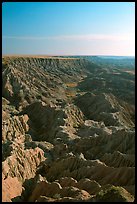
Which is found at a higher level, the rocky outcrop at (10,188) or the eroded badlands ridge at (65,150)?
the eroded badlands ridge at (65,150)

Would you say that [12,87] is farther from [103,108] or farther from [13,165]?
[13,165]

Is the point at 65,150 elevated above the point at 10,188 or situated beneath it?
elevated above

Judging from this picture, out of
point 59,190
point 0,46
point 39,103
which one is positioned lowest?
point 59,190

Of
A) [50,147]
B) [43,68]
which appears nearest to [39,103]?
[50,147]

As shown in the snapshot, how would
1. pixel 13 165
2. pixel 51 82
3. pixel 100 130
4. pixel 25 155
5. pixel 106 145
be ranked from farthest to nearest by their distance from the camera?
pixel 51 82 → pixel 100 130 → pixel 106 145 → pixel 25 155 → pixel 13 165

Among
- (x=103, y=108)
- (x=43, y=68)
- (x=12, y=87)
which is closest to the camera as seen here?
(x=103, y=108)

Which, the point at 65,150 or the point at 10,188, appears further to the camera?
the point at 65,150

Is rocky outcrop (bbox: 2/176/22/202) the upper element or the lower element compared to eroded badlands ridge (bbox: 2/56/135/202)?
lower

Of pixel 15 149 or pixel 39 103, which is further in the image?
pixel 39 103
